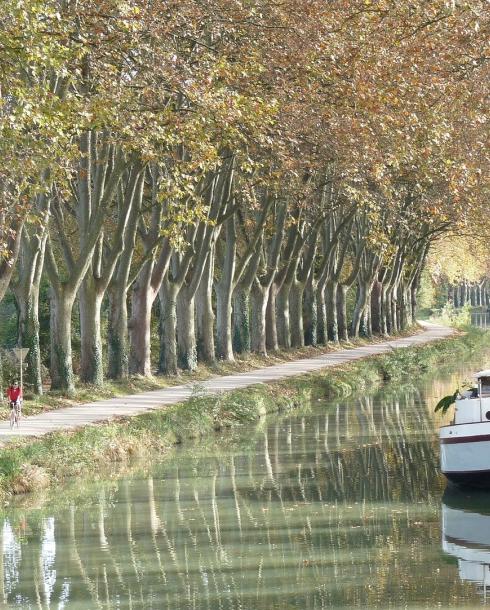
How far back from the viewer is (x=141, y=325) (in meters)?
39.3

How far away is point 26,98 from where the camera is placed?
20531 mm

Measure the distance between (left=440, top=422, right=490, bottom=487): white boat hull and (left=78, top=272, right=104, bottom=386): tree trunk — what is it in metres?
13.5

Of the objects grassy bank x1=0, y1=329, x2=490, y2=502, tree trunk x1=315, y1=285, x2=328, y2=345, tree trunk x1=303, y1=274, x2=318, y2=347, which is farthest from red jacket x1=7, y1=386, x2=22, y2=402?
tree trunk x1=315, y1=285, x2=328, y2=345

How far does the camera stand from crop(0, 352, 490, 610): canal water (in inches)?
632

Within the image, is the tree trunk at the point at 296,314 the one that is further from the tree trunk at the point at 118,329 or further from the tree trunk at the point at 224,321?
the tree trunk at the point at 118,329

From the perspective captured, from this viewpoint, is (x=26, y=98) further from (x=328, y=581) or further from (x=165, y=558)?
(x=328, y=581)

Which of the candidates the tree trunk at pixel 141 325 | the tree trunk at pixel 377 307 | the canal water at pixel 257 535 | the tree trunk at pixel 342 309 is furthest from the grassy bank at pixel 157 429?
the tree trunk at pixel 377 307

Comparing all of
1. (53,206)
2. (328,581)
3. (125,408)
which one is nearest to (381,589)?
(328,581)

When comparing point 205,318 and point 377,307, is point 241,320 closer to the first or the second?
point 205,318

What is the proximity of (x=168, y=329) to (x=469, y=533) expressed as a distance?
859 inches

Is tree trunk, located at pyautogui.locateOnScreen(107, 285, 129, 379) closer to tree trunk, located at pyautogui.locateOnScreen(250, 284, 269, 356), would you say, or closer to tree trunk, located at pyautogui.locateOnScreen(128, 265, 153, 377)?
tree trunk, located at pyautogui.locateOnScreen(128, 265, 153, 377)

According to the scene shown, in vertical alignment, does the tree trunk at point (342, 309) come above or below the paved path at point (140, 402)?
above

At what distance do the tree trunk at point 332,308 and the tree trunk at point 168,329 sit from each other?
23.8 m

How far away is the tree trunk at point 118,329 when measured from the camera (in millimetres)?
37250
